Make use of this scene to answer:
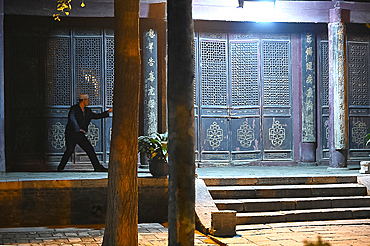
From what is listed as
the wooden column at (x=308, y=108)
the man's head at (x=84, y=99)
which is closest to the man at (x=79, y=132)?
the man's head at (x=84, y=99)

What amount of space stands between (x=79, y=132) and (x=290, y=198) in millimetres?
4421

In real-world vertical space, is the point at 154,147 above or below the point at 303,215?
above

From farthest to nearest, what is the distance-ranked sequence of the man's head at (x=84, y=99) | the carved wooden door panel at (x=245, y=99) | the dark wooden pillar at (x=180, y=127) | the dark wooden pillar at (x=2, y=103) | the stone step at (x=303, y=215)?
1. the carved wooden door panel at (x=245, y=99)
2. the man's head at (x=84, y=99)
3. the dark wooden pillar at (x=2, y=103)
4. the stone step at (x=303, y=215)
5. the dark wooden pillar at (x=180, y=127)

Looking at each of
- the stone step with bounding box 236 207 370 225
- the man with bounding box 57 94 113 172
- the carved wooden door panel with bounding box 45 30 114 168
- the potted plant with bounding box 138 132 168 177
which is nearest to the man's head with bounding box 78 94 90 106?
the man with bounding box 57 94 113 172

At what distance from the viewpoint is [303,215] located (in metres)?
9.77

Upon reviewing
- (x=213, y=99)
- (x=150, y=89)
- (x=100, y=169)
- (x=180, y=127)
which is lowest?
(x=100, y=169)

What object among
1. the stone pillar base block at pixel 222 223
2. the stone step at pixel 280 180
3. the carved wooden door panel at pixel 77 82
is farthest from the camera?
the carved wooden door panel at pixel 77 82

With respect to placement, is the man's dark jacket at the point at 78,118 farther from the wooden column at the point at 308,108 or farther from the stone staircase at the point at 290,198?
the wooden column at the point at 308,108

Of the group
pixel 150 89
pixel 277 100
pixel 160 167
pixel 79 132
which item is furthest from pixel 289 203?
pixel 79 132

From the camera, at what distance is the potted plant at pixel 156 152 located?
10148 mm

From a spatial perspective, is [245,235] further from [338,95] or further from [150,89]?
[338,95]

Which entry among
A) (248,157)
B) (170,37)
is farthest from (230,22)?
(170,37)

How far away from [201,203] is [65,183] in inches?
93.9

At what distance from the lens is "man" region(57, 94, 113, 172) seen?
1157cm
